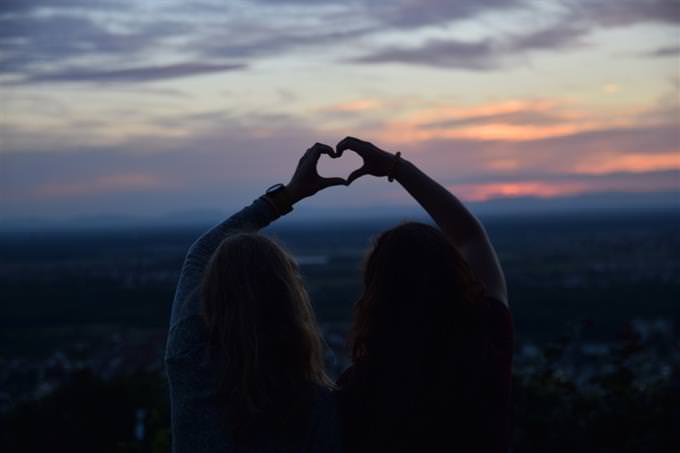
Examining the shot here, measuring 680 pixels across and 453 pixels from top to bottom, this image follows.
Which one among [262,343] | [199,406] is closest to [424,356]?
[262,343]

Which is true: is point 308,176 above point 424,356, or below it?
above

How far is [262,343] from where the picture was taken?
182cm

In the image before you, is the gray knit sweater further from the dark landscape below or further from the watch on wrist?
the watch on wrist

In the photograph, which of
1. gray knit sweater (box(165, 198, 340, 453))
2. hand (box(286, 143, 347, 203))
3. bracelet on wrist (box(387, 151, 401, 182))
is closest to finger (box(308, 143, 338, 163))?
hand (box(286, 143, 347, 203))

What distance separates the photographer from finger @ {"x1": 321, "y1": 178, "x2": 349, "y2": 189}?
2.35m

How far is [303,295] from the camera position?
189 centimetres

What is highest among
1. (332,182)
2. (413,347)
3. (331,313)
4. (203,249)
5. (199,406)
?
(332,182)

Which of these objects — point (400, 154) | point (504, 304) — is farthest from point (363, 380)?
point (400, 154)

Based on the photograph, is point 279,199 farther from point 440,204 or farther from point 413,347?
point 413,347

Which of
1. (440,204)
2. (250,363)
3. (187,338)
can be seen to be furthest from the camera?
(440,204)

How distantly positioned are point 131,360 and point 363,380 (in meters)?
16.1

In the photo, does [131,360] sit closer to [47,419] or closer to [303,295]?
[47,419]

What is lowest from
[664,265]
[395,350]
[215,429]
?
[664,265]

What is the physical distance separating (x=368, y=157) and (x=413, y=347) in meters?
0.66
